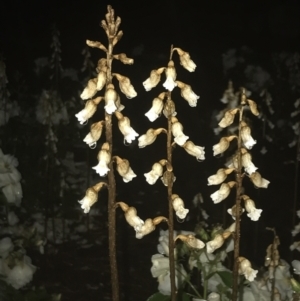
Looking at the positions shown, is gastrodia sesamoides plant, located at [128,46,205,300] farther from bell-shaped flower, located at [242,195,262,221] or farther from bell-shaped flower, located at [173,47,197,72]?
bell-shaped flower, located at [242,195,262,221]

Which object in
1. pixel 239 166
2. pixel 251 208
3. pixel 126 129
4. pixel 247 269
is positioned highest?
pixel 126 129

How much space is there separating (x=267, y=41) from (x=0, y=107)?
4.53 m

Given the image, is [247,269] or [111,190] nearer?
[111,190]

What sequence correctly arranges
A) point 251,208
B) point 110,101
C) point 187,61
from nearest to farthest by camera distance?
point 110,101 → point 187,61 → point 251,208

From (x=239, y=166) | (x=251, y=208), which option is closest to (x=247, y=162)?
(x=239, y=166)

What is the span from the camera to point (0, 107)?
4070 mm

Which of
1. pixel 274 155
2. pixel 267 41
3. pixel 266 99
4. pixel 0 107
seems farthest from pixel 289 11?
pixel 0 107

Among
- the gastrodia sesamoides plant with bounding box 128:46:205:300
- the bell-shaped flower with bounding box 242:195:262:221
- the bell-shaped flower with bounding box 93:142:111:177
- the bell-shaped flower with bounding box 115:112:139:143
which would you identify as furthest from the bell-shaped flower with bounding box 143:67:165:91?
the bell-shaped flower with bounding box 242:195:262:221

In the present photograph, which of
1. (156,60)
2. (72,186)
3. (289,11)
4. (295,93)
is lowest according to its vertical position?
(72,186)

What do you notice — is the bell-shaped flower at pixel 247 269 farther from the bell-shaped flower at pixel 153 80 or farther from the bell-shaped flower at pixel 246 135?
the bell-shaped flower at pixel 153 80

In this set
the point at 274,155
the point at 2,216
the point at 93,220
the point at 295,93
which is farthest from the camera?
the point at 295,93

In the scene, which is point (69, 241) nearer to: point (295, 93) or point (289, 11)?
point (295, 93)

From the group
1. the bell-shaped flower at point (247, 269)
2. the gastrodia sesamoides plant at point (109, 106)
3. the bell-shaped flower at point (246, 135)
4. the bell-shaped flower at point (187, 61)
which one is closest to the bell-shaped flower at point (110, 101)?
the gastrodia sesamoides plant at point (109, 106)

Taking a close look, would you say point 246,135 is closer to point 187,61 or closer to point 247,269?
point 187,61
